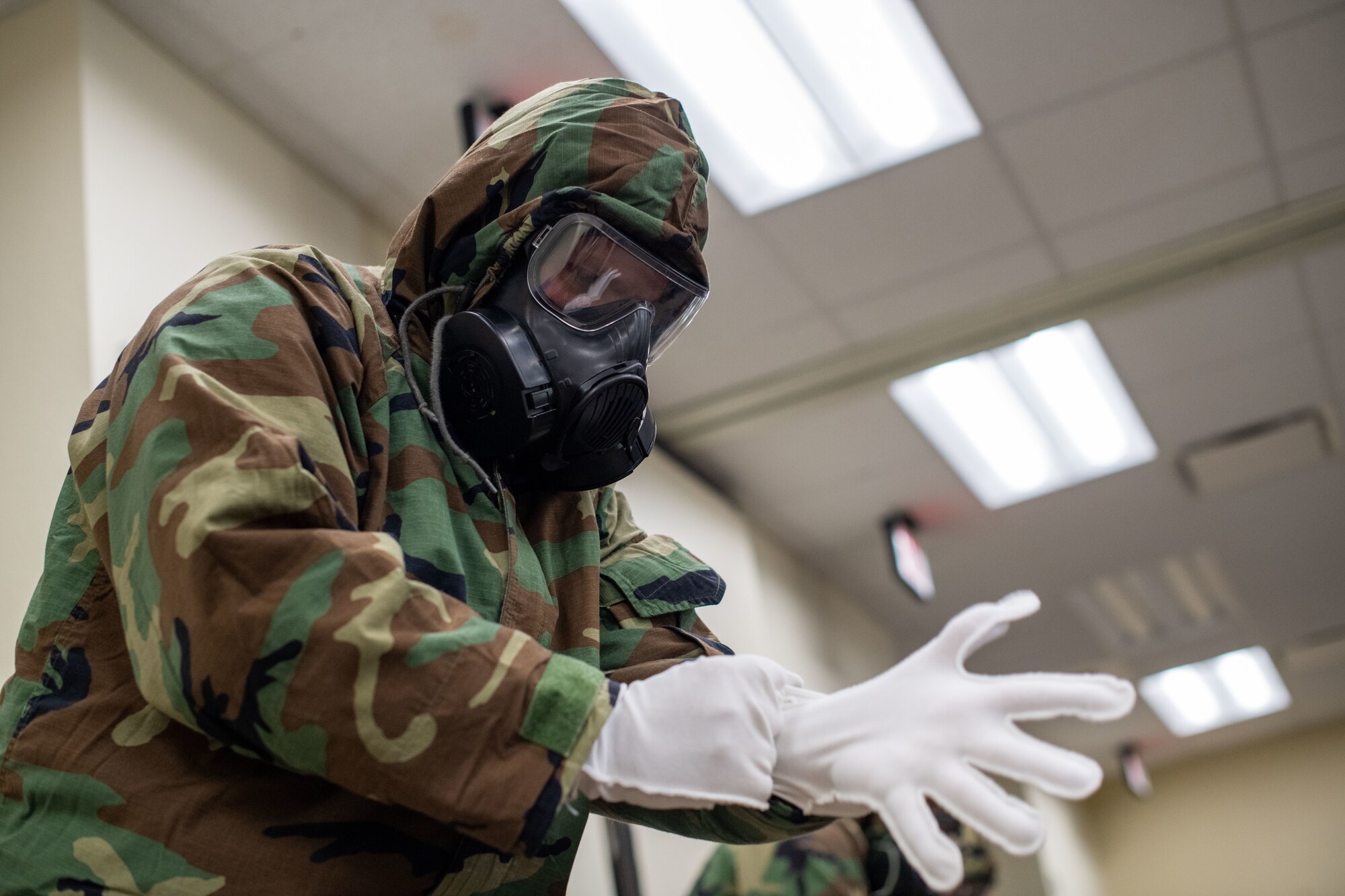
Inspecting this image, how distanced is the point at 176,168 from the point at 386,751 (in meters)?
1.94

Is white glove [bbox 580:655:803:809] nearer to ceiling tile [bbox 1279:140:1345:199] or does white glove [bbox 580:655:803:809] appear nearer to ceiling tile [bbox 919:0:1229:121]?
ceiling tile [bbox 919:0:1229:121]

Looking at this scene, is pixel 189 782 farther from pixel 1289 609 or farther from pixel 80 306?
pixel 1289 609

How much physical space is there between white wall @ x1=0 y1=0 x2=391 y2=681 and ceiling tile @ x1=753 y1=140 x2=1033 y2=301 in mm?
1337

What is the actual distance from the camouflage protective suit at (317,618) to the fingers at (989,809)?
255mm

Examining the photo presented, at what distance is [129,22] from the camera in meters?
2.52

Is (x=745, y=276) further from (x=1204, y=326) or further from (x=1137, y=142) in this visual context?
(x=1204, y=326)

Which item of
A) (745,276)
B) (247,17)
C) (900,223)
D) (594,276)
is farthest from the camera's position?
(745,276)

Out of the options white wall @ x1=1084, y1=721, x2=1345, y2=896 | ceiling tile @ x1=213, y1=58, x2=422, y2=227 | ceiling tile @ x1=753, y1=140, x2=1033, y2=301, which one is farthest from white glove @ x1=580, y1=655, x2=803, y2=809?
white wall @ x1=1084, y1=721, x2=1345, y2=896

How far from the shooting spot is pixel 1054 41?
2.93 meters

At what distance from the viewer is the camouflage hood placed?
53.4 inches

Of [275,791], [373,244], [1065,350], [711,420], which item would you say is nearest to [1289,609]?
[1065,350]

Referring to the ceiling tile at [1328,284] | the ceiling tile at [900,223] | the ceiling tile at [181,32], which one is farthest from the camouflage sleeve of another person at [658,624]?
the ceiling tile at [1328,284]

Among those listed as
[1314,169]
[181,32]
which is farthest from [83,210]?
[1314,169]

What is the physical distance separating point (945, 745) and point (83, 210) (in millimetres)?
1869
